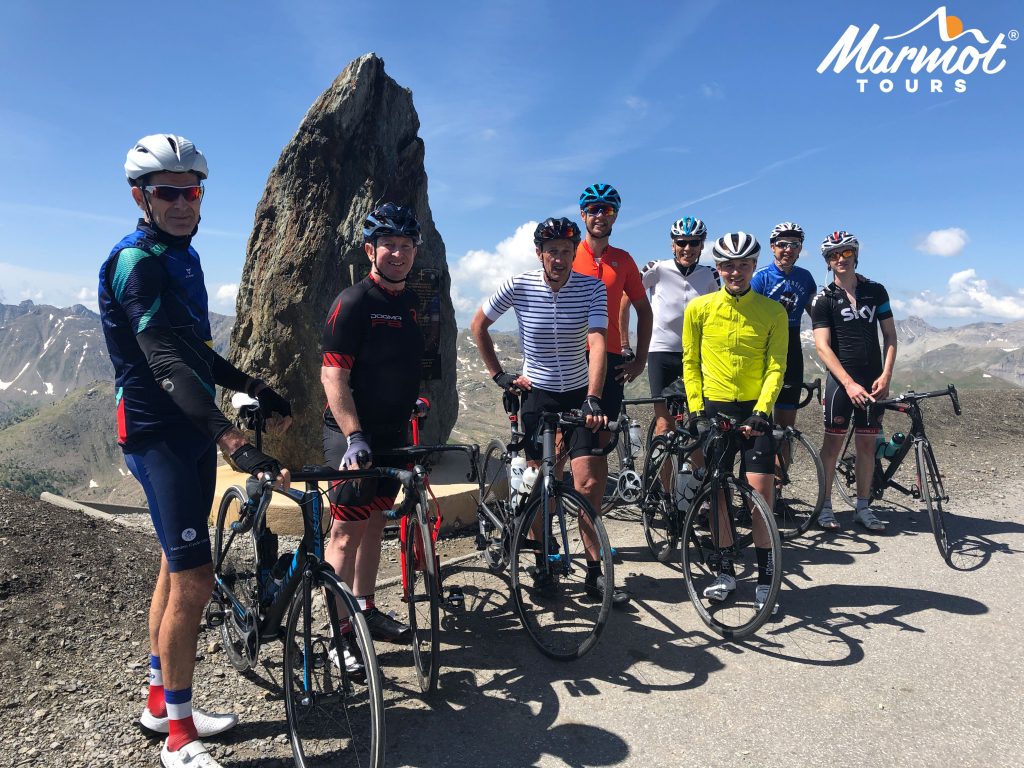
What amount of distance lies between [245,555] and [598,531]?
388 centimetres

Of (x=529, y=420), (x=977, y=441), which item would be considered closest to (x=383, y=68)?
(x=529, y=420)

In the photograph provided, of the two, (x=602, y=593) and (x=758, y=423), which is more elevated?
(x=758, y=423)

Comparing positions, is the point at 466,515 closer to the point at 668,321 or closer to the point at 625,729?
the point at 668,321

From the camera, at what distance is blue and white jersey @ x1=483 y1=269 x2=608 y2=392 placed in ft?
16.2

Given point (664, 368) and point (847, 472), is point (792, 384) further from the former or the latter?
point (847, 472)

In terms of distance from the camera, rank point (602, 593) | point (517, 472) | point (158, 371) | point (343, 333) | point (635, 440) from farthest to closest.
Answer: point (635, 440)
point (517, 472)
point (602, 593)
point (343, 333)
point (158, 371)

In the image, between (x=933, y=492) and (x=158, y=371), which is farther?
(x=933, y=492)

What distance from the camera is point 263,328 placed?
755 cm

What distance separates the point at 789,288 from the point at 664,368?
5.52 feet

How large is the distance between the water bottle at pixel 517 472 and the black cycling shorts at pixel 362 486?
85 centimetres

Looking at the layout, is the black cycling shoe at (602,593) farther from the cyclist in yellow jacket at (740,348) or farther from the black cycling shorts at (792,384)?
the black cycling shorts at (792,384)

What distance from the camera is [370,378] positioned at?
3.98 meters

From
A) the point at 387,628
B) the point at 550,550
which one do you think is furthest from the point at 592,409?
the point at 387,628

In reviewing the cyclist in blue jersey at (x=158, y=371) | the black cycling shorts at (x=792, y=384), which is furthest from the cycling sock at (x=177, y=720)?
the black cycling shorts at (x=792, y=384)
